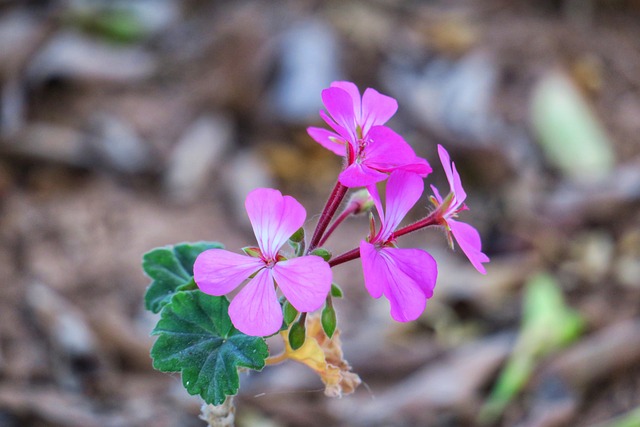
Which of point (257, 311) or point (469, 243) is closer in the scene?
point (257, 311)

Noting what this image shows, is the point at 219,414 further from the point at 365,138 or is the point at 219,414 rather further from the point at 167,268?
the point at 365,138

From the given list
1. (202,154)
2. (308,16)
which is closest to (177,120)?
(202,154)

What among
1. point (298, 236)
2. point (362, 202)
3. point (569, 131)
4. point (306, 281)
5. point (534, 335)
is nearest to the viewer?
point (306, 281)

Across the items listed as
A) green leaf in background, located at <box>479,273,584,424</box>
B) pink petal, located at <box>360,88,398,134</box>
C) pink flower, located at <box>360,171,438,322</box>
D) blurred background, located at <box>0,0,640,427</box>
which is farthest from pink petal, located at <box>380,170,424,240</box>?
green leaf in background, located at <box>479,273,584,424</box>

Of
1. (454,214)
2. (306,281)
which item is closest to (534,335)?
(454,214)

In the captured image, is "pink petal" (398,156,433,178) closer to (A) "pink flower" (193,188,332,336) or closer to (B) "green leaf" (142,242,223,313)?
(A) "pink flower" (193,188,332,336)

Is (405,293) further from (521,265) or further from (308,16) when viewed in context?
(308,16)

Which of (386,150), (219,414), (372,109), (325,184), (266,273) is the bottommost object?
(219,414)
